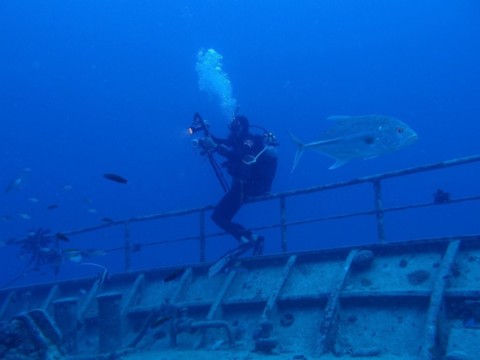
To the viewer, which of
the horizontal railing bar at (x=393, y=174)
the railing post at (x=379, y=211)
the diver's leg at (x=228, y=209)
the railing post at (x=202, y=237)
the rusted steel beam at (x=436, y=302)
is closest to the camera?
the rusted steel beam at (x=436, y=302)

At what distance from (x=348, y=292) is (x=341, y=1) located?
516 ft

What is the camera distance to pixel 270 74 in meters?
155

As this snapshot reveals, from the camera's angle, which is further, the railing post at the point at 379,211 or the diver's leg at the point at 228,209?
the diver's leg at the point at 228,209

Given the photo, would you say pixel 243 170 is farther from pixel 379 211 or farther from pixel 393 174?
pixel 393 174

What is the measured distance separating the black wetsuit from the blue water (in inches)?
4477

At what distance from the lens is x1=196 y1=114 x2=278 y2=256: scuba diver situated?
7.08 metres

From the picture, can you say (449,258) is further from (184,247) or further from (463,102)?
(463,102)

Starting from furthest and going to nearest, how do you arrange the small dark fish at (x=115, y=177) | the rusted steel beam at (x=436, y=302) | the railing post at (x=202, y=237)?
the railing post at (x=202, y=237) → the small dark fish at (x=115, y=177) → the rusted steel beam at (x=436, y=302)

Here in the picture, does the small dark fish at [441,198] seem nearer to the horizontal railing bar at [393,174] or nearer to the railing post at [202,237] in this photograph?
the horizontal railing bar at [393,174]

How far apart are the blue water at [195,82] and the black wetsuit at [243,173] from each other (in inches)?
4477

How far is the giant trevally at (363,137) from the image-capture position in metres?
3.71

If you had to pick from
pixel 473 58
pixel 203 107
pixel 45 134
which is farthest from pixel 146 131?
pixel 473 58

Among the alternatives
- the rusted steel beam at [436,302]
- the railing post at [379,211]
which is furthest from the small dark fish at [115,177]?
the rusted steel beam at [436,302]

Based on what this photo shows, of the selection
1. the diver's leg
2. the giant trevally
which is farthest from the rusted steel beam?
the diver's leg
